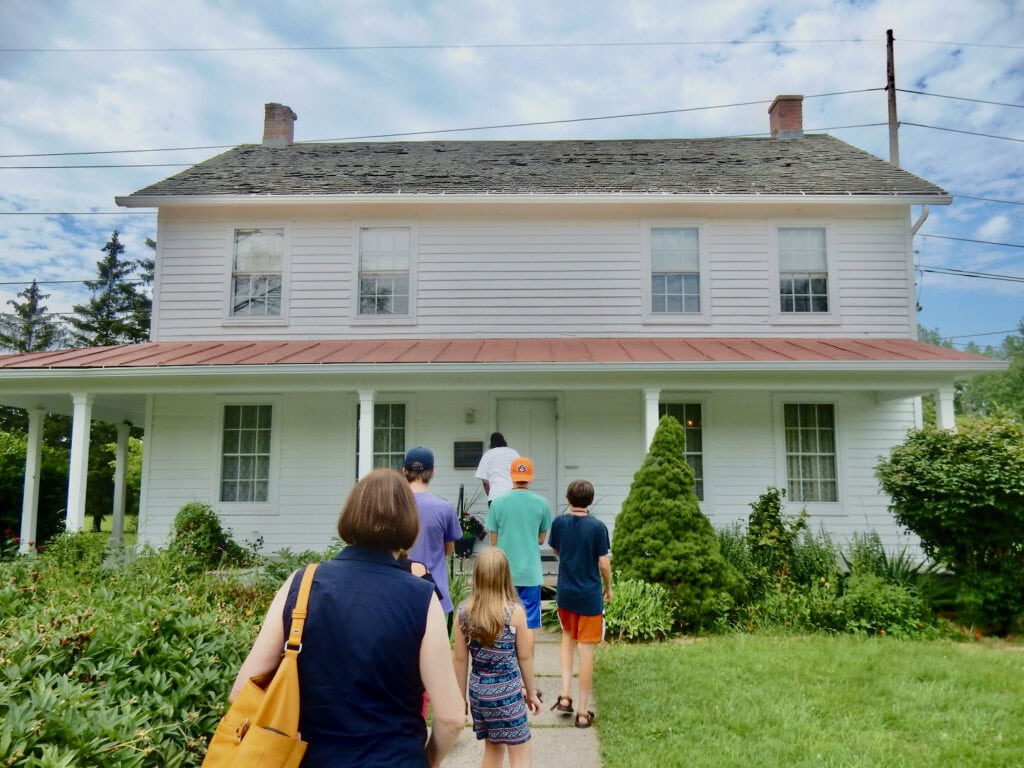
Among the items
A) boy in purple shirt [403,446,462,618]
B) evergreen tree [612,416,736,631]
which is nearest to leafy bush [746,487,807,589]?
evergreen tree [612,416,736,631]

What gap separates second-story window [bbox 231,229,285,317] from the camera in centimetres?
1110

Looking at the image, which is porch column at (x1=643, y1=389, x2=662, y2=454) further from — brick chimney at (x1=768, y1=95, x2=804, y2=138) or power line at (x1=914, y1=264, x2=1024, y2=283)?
power line at (x1=914, y1=264, x2=1024, y2=283)

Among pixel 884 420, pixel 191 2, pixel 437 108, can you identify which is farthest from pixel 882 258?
pixel 437 108

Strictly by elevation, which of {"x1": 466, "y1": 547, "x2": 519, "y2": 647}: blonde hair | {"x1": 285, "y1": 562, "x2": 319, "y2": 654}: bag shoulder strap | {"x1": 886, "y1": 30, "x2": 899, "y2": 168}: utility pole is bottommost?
{"x1": 466, "y1": 547, "x2": 519, "y2": 647}: blonde hair

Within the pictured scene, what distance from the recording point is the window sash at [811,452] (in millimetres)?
10273

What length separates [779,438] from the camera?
1034 centimetres

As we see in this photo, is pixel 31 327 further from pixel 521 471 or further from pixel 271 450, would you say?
pixel 521 471

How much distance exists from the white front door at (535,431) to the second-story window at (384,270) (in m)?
2.57

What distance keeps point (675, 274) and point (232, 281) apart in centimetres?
770

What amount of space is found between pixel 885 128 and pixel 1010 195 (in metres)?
12.7

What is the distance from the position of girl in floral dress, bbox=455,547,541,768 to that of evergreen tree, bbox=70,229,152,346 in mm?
35982

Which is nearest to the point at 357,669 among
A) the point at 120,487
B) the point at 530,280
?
the point at 530,280

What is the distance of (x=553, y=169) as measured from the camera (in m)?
12.1

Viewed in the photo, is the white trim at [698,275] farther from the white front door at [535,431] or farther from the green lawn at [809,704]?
the green lawn at [809,704]
